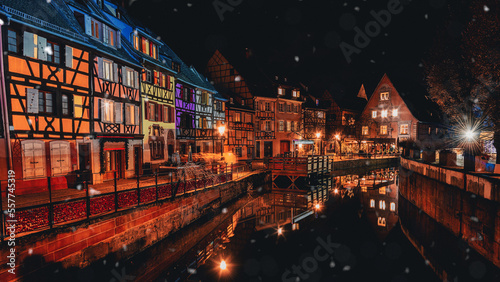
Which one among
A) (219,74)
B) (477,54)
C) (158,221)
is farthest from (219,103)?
(477,54)

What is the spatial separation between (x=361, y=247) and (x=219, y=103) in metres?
23.1

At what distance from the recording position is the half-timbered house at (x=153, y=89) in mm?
19219

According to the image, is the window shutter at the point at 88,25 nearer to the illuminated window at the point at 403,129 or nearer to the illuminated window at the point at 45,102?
the illuminated window at the point at 45,102

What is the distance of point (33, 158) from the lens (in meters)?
12.3

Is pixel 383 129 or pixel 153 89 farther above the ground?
pixel 153 89

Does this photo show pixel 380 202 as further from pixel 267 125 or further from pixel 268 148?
pixel 267 125

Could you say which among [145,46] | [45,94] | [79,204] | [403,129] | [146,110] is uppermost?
[145,46]

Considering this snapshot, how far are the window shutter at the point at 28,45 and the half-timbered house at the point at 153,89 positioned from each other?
695 centimetres

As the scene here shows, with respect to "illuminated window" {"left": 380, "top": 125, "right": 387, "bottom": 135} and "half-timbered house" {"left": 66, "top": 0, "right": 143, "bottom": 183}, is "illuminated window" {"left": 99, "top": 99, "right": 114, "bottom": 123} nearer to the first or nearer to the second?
"half-timbered house" {"left": 66, "top": 0, "right": 143, "bottom": 183}

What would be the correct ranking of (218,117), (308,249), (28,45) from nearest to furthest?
(28,45)
(308,249)
(218,117)

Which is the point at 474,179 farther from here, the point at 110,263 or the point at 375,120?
the point at 375,120

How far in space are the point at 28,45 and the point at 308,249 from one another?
1650 cm

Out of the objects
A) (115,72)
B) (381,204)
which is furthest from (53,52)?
(381,204)

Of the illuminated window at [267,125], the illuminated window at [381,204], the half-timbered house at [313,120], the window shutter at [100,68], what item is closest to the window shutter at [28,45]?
the window shutter at [100,68]
